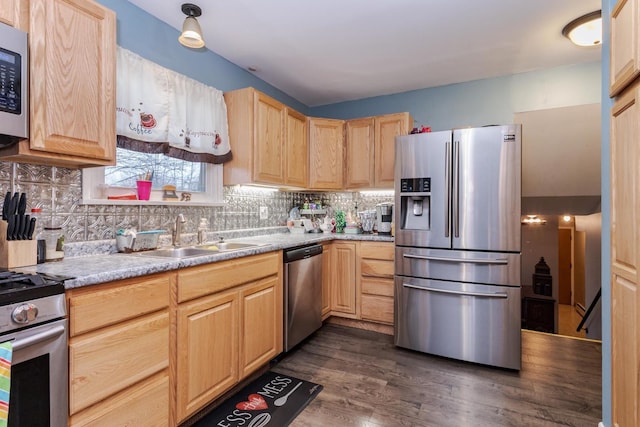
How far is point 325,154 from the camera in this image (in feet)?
11.9

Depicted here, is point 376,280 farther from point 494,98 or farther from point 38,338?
point 38,338

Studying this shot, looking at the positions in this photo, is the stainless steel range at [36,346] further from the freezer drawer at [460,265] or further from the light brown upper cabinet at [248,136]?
the freezer drawer at [460,265]

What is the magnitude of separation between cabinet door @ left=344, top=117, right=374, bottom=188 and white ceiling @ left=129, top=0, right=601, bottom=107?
0.46 metres

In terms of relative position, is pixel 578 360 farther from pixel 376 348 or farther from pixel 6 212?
pixel 6 212

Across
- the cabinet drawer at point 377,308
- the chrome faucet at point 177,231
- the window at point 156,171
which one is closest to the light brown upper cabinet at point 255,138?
the window at point 156,171

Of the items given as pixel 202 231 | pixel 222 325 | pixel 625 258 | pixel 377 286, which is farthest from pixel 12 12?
pixel 377 286

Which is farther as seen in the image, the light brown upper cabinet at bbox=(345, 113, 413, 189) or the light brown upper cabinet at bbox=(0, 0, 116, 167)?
the light brown upper cabinet at bbox=(345, 113, 413, 189)

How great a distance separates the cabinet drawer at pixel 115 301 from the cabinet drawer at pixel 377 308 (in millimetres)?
2038

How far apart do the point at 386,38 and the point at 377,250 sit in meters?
1.84

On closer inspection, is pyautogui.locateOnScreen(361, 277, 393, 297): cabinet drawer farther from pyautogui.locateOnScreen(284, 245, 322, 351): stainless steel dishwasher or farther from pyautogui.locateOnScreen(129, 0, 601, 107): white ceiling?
pyautogui.locateOnScreen(129, 0, 601, 107): white ceiling

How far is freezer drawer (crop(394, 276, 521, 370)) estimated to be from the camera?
240cm

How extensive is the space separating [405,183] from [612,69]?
1490 mm

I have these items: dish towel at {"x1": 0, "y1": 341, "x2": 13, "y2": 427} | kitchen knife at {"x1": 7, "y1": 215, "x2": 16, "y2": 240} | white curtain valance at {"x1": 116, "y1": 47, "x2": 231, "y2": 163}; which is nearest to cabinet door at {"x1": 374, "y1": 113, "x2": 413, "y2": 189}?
white curtain valance at {"x1": 116, "y1": 47, "x2": 231, "y2": 163}

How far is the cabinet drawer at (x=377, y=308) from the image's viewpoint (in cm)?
307
